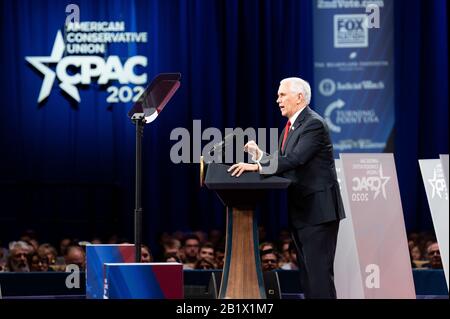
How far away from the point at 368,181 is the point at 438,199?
1.52 feet

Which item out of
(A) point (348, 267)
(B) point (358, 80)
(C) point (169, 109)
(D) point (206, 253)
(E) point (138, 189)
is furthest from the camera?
(B) point (358, 80)

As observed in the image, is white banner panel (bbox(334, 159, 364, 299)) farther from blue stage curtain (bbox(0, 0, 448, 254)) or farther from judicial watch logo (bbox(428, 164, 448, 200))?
blue stage curtain (bbox(0, 0, 448, 254))

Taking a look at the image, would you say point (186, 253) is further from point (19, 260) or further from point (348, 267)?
point (348, 267)

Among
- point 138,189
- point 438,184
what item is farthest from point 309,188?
point 438,184

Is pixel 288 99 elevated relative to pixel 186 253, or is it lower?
elevated

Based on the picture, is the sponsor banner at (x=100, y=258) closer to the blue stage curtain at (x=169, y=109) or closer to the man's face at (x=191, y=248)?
the man's face at (x=191, y=248)

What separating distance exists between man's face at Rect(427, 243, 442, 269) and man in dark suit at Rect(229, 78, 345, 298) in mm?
2844

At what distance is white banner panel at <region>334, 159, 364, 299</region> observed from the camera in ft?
17.4

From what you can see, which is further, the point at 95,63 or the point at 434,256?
the point at 95,63

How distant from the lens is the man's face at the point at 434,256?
7.07 metres

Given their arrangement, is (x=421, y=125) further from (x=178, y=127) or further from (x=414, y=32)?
(x=178, y=127)

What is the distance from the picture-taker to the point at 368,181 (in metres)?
5.54

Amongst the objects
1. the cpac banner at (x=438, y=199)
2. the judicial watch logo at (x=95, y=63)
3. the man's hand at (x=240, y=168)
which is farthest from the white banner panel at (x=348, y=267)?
the judicial watch logo at (x=95, y=63)

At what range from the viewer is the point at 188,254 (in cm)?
764
